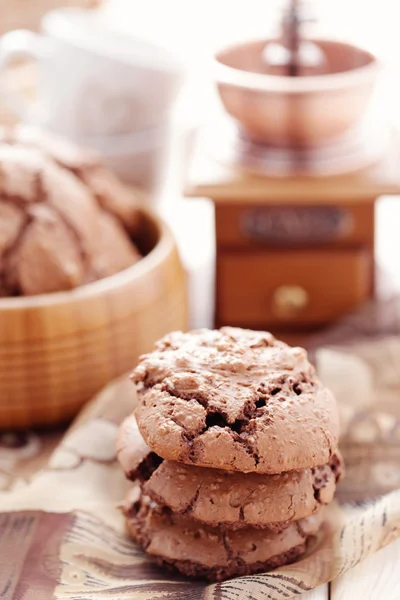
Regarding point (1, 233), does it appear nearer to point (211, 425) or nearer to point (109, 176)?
point (109, 176)

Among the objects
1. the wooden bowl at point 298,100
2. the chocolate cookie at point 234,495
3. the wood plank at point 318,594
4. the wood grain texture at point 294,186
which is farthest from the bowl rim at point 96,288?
the wood plank at point 318,594

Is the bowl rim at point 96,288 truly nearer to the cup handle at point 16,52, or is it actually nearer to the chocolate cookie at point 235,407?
the chocolate cookie at point 235,407

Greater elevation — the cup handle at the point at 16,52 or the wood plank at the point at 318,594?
the cup handle at the point at 16,52

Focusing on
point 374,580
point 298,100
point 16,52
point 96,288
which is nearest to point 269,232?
point 298,100

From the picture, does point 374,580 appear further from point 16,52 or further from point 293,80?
point 16,52

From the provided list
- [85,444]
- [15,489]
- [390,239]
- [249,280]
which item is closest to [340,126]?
[249,280]

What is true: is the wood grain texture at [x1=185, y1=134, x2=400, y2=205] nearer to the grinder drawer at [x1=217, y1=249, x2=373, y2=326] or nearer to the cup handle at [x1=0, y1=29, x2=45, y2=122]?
the grinder drawer at [x1=217, y1=249, x2=373, y2=326]
